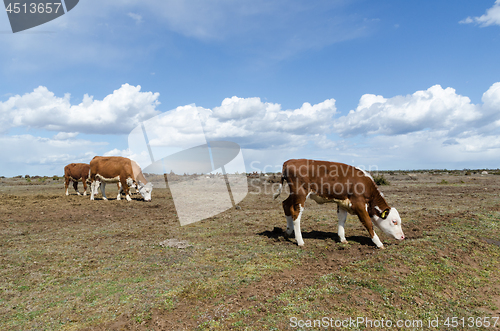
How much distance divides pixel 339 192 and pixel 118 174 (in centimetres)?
1777

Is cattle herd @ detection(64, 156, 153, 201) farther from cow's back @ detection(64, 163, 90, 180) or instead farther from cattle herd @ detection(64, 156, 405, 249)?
cattle herd @ detection(64, 156, 405, 249)

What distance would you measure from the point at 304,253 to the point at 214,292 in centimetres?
326

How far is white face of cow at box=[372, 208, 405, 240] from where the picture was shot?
8.38 metres

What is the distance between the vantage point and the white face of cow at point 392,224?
838 cm

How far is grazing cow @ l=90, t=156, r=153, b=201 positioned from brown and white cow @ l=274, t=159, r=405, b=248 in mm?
15525

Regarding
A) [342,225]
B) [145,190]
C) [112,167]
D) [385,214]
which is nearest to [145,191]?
[145,190]

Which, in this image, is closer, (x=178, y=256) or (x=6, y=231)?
(x=178, y=256)

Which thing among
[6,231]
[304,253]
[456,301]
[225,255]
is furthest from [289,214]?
[6,231]

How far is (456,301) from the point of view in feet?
18.3

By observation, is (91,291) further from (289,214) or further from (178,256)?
(289,214)

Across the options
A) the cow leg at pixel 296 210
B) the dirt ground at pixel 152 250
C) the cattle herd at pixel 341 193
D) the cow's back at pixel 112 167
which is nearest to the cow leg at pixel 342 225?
the cattle herd at pixel 341 193

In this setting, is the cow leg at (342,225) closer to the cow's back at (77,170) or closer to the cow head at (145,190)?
the cow head at (145,190)

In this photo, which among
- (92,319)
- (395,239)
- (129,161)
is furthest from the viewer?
(129,161)

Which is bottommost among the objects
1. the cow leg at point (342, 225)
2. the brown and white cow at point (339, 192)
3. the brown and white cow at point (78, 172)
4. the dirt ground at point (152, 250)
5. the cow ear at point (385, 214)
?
the dirt ground at point (152, 250)
